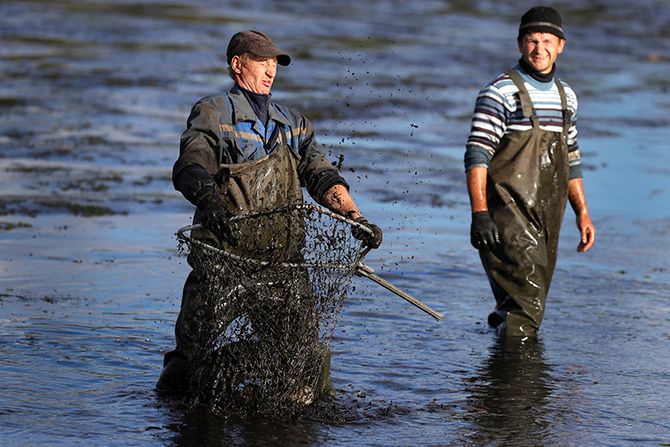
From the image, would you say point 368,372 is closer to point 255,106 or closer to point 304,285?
point 304,285

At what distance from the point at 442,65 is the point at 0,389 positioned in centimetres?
1643

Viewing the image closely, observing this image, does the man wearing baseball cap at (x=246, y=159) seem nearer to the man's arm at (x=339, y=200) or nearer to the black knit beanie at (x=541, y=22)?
the man's arm at (x=339, y=200)

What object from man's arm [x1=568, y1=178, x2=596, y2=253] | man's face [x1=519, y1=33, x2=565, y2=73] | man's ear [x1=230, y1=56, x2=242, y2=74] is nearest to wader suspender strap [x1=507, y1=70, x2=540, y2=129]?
man's face [x1=519, y1=33, x2=565, y2=73]

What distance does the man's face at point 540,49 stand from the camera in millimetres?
7750

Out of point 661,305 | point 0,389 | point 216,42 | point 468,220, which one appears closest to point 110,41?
point 216,42

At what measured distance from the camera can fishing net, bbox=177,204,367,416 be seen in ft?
20.8

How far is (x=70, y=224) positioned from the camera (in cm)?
1083

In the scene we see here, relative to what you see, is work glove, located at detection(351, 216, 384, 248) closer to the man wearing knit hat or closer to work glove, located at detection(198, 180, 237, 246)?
work glove, located at detection(198, 180, 237, 246)

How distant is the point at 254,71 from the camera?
6.55 metres

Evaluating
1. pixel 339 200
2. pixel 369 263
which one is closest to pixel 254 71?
pixel 339 200

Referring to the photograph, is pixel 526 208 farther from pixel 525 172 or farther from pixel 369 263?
pixel 369 263

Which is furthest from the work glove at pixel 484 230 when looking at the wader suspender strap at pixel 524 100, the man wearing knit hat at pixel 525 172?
the wader suspender strap at pixel 524 100

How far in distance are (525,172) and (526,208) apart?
0.20 metres

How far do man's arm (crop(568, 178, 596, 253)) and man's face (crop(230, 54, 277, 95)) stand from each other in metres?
2.30
